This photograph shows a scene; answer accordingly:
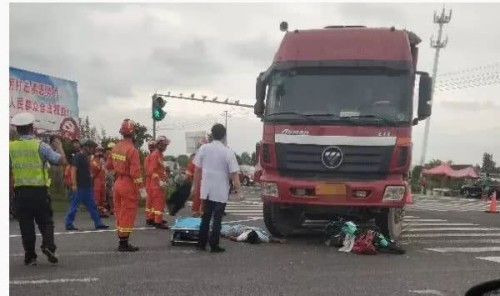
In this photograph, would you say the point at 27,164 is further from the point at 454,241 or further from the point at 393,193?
the point at 454,241

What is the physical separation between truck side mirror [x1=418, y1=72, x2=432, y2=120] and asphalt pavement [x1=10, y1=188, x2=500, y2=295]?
82.5 inches

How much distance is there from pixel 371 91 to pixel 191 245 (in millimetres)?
3557

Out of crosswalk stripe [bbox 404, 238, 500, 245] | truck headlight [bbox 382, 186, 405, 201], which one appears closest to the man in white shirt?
truck headlight [bbox 382, 186, 405, 201]

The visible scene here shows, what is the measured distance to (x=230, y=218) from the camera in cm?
1555

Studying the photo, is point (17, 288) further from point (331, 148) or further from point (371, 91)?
point (371, 91)

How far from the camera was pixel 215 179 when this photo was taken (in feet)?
29.6

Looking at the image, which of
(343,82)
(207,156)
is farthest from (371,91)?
(207,156)

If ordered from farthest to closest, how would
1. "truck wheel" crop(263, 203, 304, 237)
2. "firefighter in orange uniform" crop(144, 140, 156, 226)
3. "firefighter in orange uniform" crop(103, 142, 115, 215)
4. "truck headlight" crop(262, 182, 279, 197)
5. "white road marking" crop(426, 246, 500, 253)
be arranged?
"firefighter in orange uniform" crop(103, 142, 115, 215), "firefighter in orange uniform" crop(144, 140, 156, 226), "truck wheel" crop(263, 203, 304, 237), "truck headlight" crop(262, 182, 279, 197), "white road marking" crop(426, 246, 500, 253)

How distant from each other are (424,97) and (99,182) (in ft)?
27.4

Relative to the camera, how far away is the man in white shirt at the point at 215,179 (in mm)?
8883

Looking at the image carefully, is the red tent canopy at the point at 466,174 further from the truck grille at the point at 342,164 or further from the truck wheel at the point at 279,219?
the truck grille at the point at 342,164

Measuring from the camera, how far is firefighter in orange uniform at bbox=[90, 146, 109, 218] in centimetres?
1486

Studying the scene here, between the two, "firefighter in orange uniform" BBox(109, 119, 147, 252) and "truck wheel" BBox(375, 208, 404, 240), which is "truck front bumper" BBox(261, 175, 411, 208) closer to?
"truck wheel" BBox(375, 208, 404, 240)

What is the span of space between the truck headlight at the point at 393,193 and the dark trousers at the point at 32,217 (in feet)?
15.6
